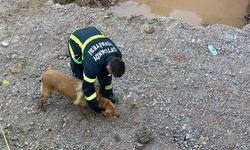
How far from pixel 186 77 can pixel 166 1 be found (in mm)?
2809

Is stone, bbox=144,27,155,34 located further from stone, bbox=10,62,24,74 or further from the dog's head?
stone, bbox=10,62,24,74

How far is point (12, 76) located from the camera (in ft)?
28.0

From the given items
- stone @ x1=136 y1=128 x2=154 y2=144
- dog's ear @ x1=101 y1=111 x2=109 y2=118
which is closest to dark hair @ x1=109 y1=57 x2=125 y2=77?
dog's ear @ x1=101 y1=111 x2=109 y2=118

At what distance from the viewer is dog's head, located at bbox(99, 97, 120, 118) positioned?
7305 millimetres

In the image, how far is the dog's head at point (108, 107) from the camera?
731 centimetres

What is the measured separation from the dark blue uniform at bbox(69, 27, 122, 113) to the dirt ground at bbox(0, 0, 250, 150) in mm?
669

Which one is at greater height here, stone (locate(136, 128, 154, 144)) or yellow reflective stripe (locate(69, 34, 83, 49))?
yellow reflective stripe (locate(69, 34, 83, 49))

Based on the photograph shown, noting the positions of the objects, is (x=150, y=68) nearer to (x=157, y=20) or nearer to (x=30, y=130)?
(x=157, y=20)

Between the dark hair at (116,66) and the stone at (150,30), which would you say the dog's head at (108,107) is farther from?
the stone at (150,30)

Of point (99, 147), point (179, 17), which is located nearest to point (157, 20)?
point (179, 17)

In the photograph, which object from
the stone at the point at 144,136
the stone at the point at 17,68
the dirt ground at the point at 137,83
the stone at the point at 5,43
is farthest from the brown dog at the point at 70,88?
the stone at the point at 5,43

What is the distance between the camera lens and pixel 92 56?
22.0 ft

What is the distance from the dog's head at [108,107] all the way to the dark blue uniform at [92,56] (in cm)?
9

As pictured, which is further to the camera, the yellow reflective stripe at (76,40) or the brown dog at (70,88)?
the brown dog at (70,88)
